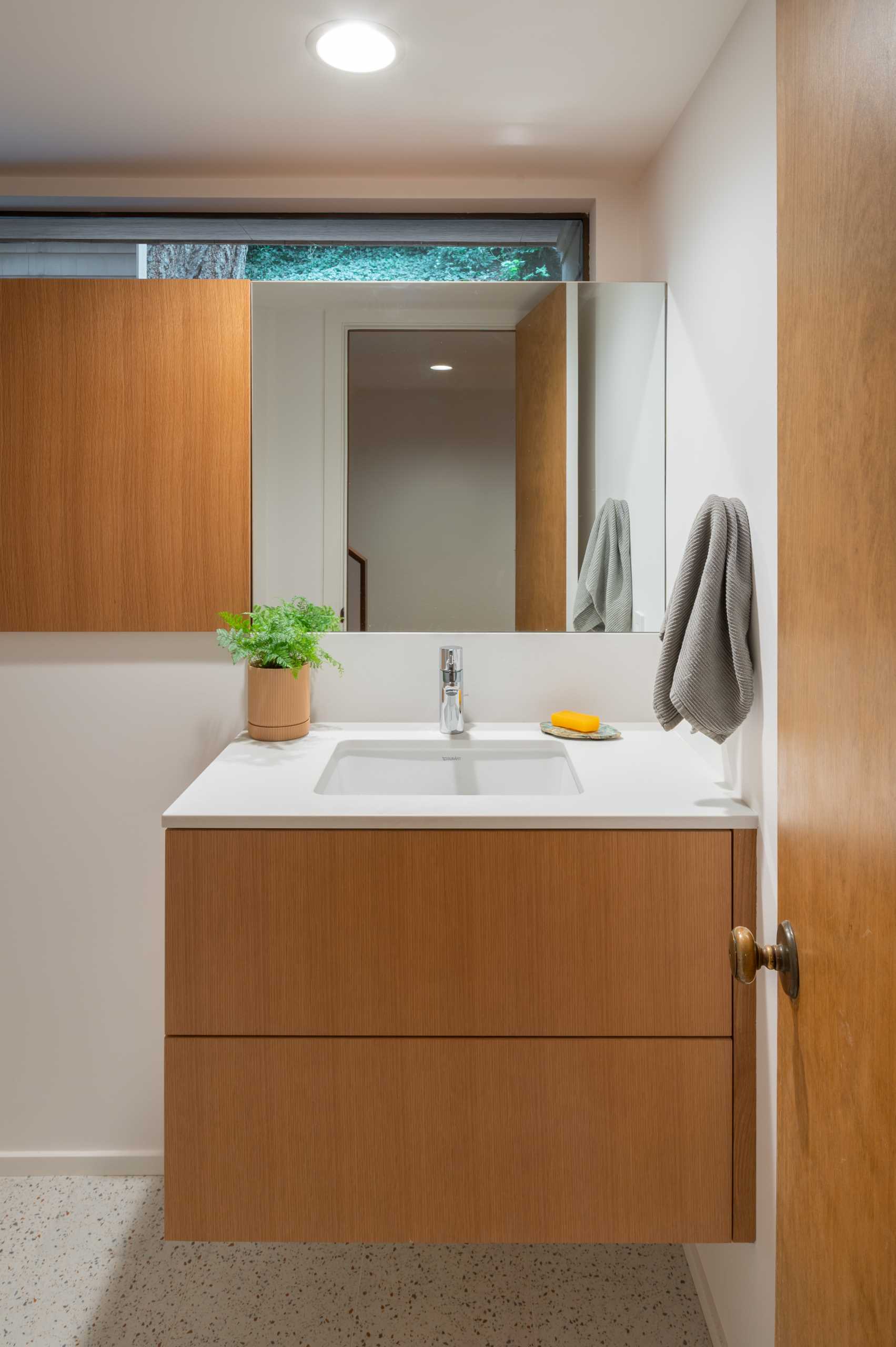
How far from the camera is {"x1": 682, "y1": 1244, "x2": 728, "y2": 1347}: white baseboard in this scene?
1.48 metres

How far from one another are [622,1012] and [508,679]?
81 cm

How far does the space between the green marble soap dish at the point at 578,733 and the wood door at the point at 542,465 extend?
0.75 feet

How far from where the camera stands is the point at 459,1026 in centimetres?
127

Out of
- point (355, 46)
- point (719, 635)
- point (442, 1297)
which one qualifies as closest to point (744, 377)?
point (719, 635)

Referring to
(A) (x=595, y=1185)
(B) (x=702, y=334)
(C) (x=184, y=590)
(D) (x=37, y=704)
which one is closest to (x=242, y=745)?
(C) (x=184, y=590)

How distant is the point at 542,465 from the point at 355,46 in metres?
0.82

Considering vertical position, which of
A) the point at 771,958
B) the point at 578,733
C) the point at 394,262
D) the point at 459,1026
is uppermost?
the point at 394,262

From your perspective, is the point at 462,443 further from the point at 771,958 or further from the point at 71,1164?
the point at 71,1164

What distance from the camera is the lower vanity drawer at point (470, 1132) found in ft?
4.16

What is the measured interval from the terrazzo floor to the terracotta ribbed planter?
1031 mm

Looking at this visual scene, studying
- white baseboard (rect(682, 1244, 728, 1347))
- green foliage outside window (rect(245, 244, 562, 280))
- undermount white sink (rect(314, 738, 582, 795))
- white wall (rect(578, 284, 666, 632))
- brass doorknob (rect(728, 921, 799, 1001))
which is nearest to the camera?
brass doorknob (rect(728, 921, 799, 1001))

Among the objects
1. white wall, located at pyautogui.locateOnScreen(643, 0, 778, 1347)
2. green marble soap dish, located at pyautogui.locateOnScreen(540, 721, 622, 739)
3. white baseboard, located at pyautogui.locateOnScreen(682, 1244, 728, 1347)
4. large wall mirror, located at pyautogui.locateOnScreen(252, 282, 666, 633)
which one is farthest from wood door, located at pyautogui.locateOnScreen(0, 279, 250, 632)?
white baseboard, located at pyautogui.locateOnScreen(682, 1244, 728, 1347)

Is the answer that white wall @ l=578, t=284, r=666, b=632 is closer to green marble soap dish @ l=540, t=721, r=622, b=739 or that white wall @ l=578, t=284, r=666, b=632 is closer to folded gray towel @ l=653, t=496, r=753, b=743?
green marble soap dish @ l=540, t=721, r=622, b=739

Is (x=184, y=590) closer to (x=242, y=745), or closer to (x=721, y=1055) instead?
(x=242, y=745)
